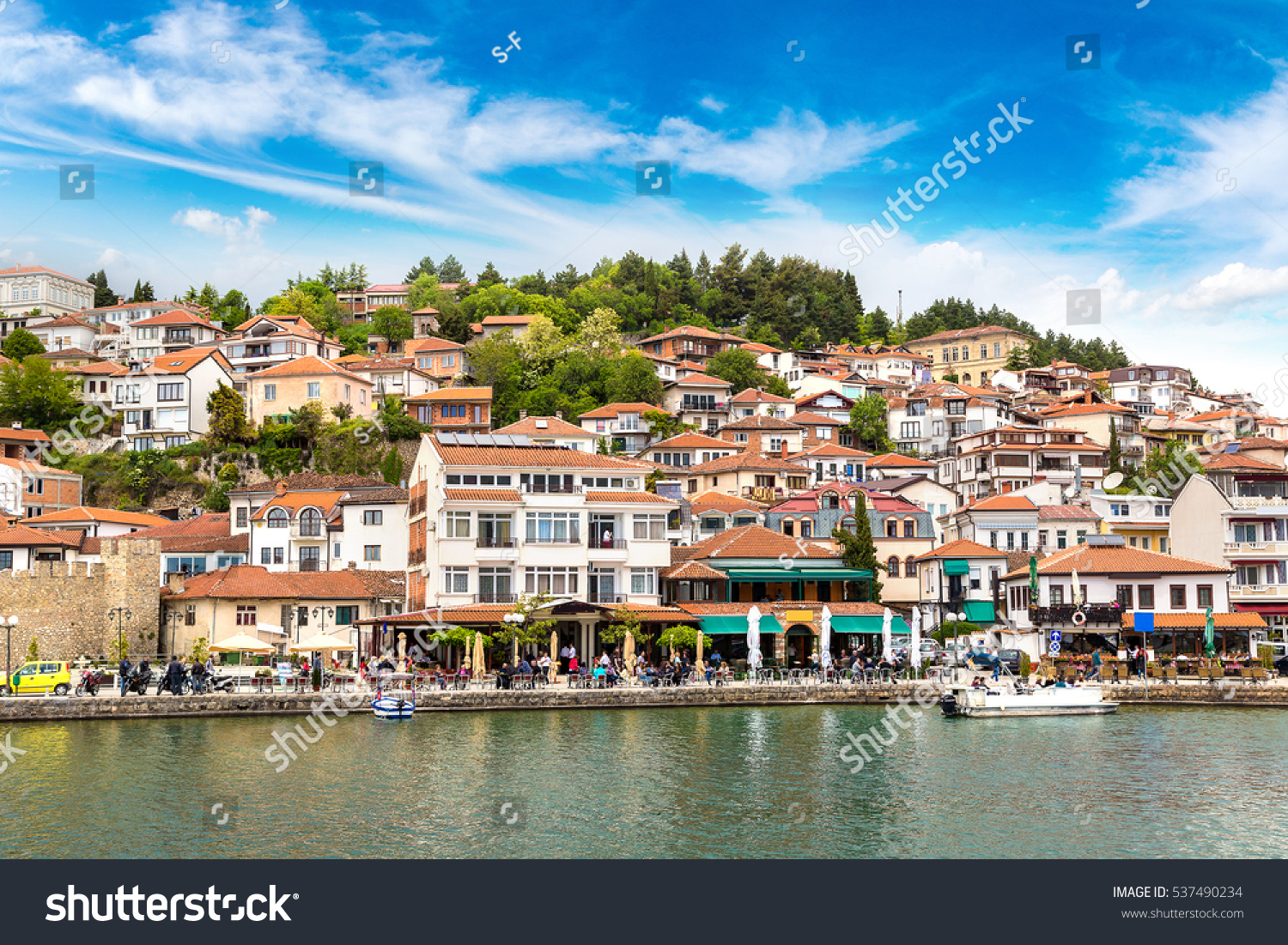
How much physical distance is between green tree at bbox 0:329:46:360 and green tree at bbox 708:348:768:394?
56.1m

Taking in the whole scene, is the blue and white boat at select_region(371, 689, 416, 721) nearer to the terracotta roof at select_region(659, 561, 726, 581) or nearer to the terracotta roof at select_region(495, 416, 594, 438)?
the terracotta roof at select_region(659, 561, 726, 581)

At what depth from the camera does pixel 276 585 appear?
52.1 metres

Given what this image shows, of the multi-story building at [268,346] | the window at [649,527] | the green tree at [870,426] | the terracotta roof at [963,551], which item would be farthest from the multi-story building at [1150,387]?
the window at [649,527]

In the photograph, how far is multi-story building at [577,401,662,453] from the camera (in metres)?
86.7

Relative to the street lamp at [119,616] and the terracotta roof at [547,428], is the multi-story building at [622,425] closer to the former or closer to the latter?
the terracotta roof at [547,428]

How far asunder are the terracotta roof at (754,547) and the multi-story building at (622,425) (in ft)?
96.1

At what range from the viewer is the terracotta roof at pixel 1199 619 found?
48.7 m

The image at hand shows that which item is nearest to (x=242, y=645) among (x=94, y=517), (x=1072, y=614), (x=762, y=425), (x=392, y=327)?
(x=94, y=517)

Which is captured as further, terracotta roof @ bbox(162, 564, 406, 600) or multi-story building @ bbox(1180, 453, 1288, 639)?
multi-story building @ bbox(1180, 453, 1288, 639)

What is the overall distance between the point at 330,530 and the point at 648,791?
38.9 metres

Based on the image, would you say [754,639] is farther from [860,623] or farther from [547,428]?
[547,428]

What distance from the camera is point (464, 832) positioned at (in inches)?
830

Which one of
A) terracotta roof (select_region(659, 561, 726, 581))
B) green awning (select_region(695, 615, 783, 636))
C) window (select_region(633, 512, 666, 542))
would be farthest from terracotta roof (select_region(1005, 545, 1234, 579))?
window (select_region(633, 512, 666, 542))
